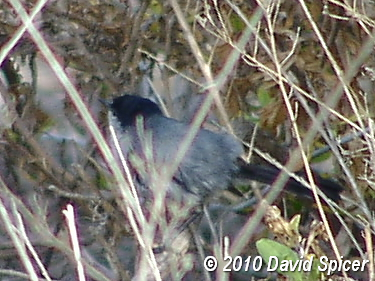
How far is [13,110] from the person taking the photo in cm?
410

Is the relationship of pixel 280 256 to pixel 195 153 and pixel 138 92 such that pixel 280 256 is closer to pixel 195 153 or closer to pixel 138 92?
pixel 195 153

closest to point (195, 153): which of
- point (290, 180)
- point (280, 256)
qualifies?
point (290, 180)

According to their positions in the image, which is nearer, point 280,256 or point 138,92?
point 280,256

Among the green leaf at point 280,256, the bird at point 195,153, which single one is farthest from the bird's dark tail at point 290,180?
the green leaf at point 280,256

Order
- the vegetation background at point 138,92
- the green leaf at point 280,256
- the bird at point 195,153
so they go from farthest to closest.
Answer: the bird at point 195,153, the vegetation background at point 138,92, the green leaf at point 280,256

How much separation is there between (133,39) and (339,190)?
1225mm

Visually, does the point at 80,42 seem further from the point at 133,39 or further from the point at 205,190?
the point at 205,190

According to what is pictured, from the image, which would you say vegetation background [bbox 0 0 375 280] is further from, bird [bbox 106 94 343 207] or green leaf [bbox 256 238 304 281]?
green leaf [bbox 256 238 304 281]

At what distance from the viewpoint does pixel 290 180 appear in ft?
12.3

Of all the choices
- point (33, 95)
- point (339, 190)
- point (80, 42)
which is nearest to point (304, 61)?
point (339, 190)

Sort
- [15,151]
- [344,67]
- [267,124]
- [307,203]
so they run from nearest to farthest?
[344,67], [267,124], [307,203], [15,151]

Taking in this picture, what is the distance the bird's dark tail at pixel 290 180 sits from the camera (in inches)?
145

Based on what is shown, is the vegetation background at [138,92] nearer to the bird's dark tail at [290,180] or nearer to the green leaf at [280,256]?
the bird's dark tail at [290,180]

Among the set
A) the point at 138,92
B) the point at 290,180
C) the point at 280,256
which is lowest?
the point at 290,180
